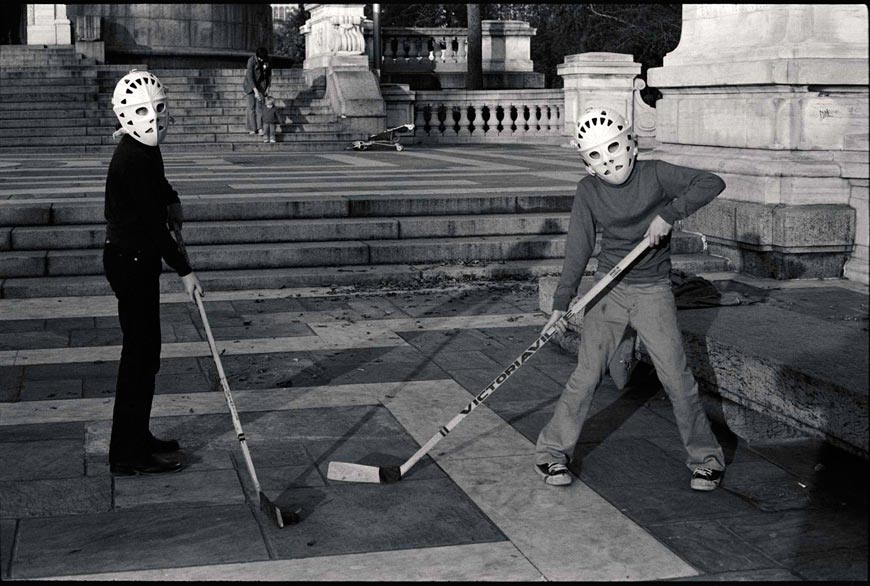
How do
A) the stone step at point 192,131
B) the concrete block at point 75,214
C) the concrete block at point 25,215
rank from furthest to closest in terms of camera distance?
1. the stone step at point 192,131
2. the concrete block at point 75,214
3. the concrete block at point 25,215

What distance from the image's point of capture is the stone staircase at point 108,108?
23250mm

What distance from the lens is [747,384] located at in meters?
5.78

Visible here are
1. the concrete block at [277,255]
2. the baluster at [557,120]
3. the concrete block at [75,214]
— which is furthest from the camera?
the baluster at [557,120]

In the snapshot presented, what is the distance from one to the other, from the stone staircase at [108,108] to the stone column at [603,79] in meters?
4.69

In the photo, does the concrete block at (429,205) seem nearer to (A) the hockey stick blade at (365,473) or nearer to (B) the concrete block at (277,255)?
(B) the concrete block at (277,255)

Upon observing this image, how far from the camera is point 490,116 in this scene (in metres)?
28.0

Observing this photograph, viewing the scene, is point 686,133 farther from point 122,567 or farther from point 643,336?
point 122,567

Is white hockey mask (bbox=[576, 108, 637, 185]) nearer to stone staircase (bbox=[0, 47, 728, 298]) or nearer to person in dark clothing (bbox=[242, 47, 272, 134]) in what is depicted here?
stone staircase (bbox=[0, 47, 728, 298])

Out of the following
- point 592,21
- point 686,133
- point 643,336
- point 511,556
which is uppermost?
point 592,21

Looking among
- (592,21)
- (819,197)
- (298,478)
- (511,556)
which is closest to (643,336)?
(511,556)

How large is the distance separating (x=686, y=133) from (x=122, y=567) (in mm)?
7902

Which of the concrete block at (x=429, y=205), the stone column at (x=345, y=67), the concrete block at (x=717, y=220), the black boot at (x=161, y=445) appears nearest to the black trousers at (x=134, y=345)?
the black boot at (x=161, y=445)

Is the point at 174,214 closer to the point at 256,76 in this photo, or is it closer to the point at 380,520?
the point at 380,520

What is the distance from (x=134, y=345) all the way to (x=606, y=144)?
7.43 ft
